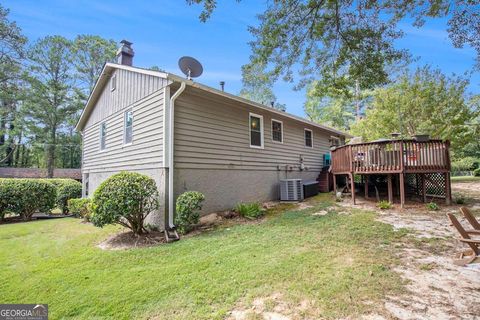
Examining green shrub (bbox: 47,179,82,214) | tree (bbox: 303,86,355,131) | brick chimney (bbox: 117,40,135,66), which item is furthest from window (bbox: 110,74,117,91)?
tree (bbox: 303,86,355,131)

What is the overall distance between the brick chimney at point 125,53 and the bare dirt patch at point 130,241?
6766mm

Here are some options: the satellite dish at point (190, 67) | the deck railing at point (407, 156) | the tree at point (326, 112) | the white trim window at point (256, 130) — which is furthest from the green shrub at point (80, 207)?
the tree at point (326, 112)

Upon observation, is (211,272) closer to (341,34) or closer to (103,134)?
(341,34)

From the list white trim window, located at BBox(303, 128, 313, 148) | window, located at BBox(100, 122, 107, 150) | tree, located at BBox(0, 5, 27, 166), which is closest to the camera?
window, located at BBox(100, 122, 107, 150)

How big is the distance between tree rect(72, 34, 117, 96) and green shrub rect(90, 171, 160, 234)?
23.2 m

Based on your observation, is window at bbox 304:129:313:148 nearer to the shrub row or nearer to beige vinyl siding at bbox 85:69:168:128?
beige vinyl siding at bbox 85:69:168:128

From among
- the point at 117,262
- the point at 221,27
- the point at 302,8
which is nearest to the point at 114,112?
the point at 221,27

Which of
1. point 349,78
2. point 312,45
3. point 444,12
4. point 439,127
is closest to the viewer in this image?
point 444,12

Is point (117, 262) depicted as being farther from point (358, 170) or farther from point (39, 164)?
point (39, 164)

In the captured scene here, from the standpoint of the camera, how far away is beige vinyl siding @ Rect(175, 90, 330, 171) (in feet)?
23.5

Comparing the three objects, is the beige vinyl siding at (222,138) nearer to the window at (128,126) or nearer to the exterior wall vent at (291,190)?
the exterior wall vent at (291,190)

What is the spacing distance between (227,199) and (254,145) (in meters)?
2.43

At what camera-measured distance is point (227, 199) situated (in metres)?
8.14

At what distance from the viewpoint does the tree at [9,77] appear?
1536cm
